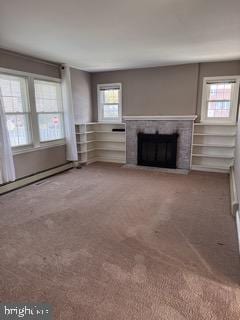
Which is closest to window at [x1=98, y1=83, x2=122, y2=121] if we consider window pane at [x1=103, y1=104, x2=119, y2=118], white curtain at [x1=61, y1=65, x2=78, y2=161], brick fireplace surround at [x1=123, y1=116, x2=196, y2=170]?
window pane at [x1=103, y1=104, x2=119, y2=118]

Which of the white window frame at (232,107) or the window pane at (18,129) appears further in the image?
the white window frame at (232,107)

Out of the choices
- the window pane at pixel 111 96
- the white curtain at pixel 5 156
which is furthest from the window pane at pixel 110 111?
the white curtain at pixel 5 156

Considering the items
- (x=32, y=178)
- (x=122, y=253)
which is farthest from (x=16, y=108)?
(x=122, y=253)

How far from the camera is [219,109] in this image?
5184 mm

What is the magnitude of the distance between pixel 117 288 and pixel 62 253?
748 mm

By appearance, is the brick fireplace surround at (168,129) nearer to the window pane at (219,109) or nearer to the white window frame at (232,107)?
the white window frame at (232,107)

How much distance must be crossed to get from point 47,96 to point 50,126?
683mm

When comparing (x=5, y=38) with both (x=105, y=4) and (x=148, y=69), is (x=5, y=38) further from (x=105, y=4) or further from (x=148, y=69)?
(x=148, y=69)

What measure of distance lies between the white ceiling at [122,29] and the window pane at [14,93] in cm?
56

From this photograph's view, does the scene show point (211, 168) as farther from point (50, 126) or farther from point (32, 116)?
point (32, 116)

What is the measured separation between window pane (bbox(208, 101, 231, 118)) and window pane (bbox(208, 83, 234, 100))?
0.12 meters

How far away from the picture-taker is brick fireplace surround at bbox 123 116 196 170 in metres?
5.35

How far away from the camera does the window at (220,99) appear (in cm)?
497

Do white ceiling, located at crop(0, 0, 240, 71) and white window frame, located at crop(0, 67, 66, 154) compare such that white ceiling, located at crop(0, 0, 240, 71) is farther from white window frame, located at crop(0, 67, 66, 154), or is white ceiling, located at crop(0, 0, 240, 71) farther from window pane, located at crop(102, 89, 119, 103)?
window pane, located at crop(102, 89, 119, 103)
